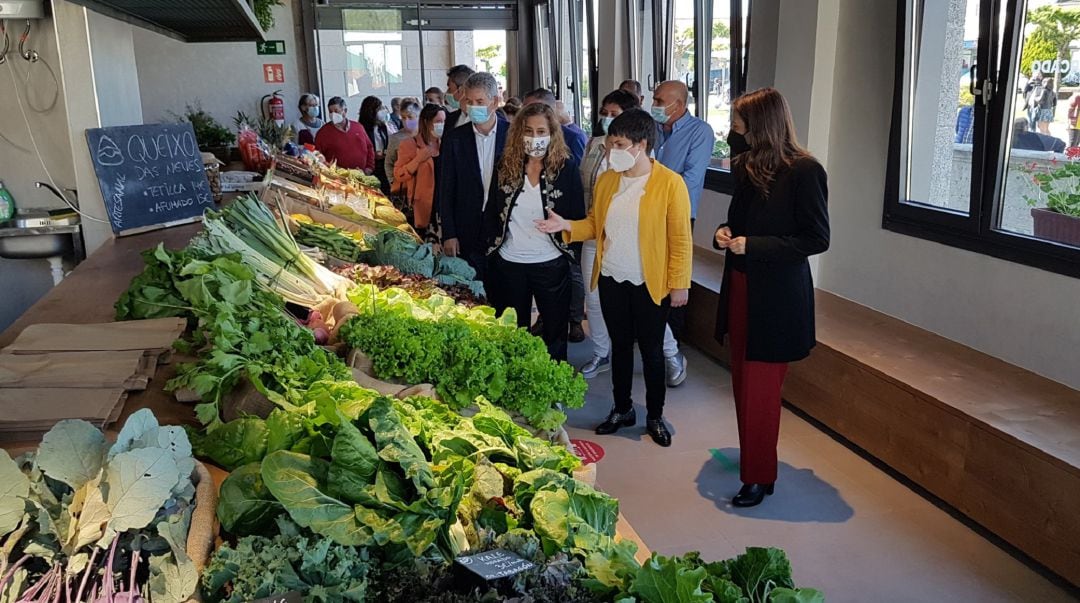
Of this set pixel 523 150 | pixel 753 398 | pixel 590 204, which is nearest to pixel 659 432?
pixel 753 398

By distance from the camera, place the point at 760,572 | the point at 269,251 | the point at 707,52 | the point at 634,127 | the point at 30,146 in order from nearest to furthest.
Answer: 1. the point at 760,572
2. the point at 269,251
3. the point at 634,127
4. the point at 30,146
5. the point at 707,52

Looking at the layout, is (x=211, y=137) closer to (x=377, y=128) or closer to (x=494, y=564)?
(x=377, y=128)

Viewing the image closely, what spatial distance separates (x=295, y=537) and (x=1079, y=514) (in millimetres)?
2529

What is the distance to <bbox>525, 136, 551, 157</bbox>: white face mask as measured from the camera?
136 inches

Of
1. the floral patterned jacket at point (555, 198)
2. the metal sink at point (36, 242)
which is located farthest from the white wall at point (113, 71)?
the floral patterned jacket at point (555, 198)

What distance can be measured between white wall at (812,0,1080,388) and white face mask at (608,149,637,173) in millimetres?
1783

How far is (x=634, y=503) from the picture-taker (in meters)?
3.34

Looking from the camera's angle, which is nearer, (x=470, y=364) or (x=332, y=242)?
(x=470, y=364)

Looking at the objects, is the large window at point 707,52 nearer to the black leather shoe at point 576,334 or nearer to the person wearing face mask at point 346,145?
the black leather shoe at point 576,334

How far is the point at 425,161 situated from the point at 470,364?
329 centimetres

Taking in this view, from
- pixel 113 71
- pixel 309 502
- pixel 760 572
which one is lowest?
pixel 760 572

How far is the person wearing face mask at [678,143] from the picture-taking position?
4551 mm

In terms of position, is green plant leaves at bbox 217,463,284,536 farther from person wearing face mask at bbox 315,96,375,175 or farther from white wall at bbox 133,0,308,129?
white wall at bbox 133,0,308,129

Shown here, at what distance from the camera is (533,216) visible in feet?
11.8
